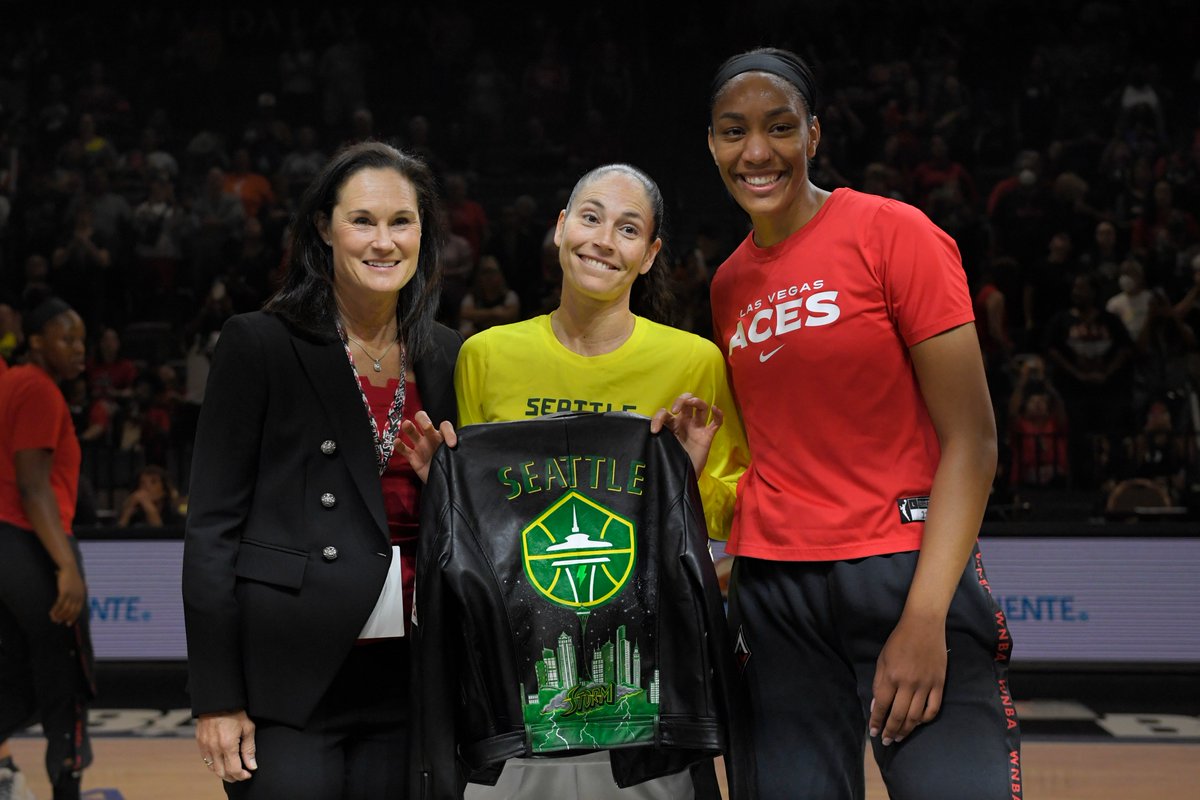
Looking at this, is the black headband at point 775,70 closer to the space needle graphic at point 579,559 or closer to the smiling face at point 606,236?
the smiling face at point 606,236

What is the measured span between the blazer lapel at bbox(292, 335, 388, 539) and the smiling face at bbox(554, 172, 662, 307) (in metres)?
0.52

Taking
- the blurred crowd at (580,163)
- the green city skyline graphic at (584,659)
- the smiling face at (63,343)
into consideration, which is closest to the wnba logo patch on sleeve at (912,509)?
the green city skyline graphic at (584,659)

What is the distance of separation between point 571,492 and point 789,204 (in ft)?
2.26

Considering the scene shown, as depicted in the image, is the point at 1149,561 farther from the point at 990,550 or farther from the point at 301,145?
the point at 301,145

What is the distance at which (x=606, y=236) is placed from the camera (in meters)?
2.71

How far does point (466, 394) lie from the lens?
8.97 feet

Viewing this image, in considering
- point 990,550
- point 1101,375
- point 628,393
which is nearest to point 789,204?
point 628,393

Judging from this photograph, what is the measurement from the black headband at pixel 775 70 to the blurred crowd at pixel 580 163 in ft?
18.9

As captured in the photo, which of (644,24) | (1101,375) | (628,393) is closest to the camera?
(628,393)

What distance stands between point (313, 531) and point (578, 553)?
52cm

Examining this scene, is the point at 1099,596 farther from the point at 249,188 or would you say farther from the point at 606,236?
the point at 249,188

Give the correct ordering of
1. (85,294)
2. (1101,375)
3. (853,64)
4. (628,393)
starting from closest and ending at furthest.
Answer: (628,393), (1101,375), (85,294), (853,64)

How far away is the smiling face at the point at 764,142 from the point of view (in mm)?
2432

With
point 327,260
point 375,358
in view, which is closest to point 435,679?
point 375,358
